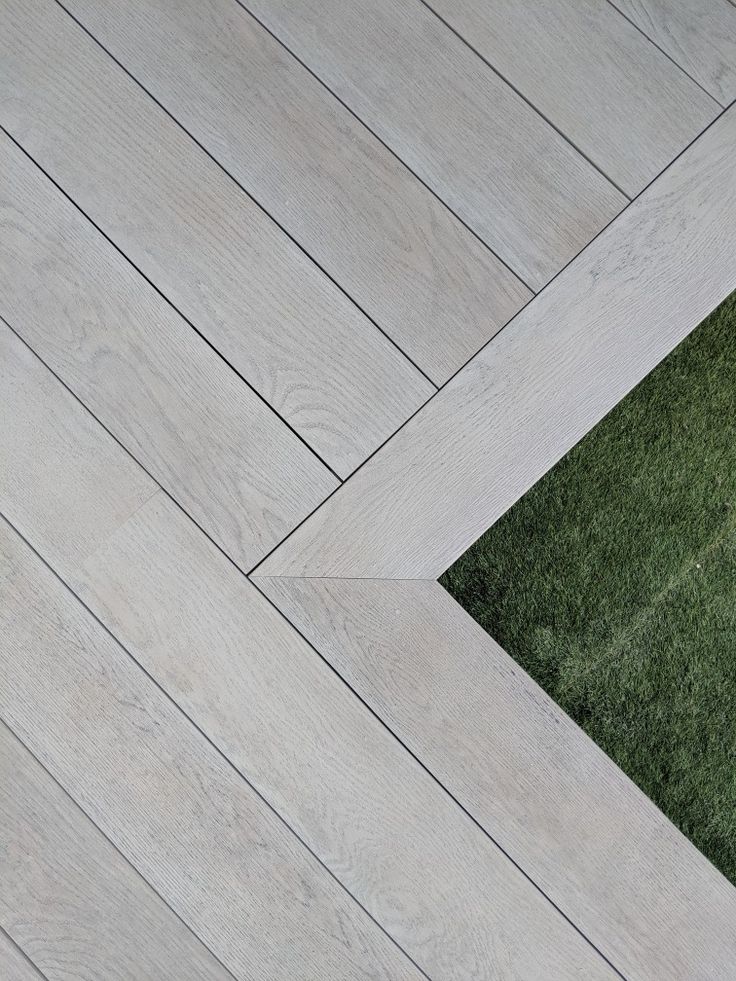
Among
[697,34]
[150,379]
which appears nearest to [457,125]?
[697,34]

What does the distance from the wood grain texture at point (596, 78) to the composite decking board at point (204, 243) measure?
336 mm

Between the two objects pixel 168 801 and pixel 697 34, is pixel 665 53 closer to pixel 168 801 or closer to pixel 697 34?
pixel 697 34

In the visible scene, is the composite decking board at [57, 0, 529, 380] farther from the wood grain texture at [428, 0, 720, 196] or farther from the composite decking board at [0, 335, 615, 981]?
the composite decking board at [0, 335, 615, 981]

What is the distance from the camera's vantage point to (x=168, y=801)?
1024 mm

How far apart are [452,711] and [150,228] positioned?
63cm

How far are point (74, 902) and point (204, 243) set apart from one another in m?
0.72

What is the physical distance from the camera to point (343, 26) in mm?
1142

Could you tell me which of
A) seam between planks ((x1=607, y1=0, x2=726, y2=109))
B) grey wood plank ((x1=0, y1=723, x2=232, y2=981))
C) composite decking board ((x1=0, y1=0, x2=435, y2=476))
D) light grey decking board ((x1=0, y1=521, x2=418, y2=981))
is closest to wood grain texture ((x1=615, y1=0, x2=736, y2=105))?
seam between planks ((x1=607, y1=0, x2=726, y2=109))

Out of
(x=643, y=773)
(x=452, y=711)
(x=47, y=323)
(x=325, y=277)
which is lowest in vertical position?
(x=643, y=773)

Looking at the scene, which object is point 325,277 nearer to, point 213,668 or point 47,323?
point 47,323

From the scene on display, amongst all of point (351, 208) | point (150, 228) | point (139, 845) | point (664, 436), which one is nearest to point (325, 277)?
point (351, 208)

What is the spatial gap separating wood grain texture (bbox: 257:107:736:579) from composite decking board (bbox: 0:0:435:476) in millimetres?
51

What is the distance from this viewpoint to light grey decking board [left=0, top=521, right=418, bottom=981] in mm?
1010

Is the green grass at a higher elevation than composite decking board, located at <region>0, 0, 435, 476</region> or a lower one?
lower
